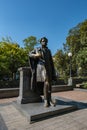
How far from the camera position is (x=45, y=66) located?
5.02m

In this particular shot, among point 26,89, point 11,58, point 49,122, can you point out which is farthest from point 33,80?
point 11,58

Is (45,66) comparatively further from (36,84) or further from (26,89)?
(26,89)

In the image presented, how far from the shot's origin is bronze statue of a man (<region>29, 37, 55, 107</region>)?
4.99 m

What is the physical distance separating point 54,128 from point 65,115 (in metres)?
1.02

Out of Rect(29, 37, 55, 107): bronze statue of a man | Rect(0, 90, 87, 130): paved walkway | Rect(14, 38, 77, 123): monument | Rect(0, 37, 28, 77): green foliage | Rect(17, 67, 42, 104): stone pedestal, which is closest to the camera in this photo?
Rect(0, 90, 87, 130): paved walkway

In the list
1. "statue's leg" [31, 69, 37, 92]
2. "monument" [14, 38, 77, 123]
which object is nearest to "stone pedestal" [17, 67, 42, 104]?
"monument" [14, 38, 77, 123]

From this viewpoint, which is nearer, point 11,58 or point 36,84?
point 36,84

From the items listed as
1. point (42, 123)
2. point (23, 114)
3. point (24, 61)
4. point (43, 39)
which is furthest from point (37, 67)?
point (24, 61)

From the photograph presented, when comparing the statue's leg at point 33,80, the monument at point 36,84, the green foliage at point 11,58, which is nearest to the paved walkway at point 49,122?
the monument at point 36,84

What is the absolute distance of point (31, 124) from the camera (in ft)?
12.4

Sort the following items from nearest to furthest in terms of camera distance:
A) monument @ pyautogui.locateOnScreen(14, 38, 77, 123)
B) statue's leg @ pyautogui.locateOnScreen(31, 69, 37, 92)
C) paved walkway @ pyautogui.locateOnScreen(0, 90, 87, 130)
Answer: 1. paved walkway @ pyautogui.locateOnScreen(0, 90, 87, 130)
2. monument @ pyautogui.locateOnScreen(14, 38, 77, 123)
3. statue's leg @ pyautogui.locateOnScreen(31, 69, 37, 92)

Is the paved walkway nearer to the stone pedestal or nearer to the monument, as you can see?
the monument

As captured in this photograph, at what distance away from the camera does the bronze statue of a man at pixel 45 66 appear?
4992 millimetres

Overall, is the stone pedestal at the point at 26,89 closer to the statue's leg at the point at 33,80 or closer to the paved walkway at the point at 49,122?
the statue's leg at the point at 33,80
